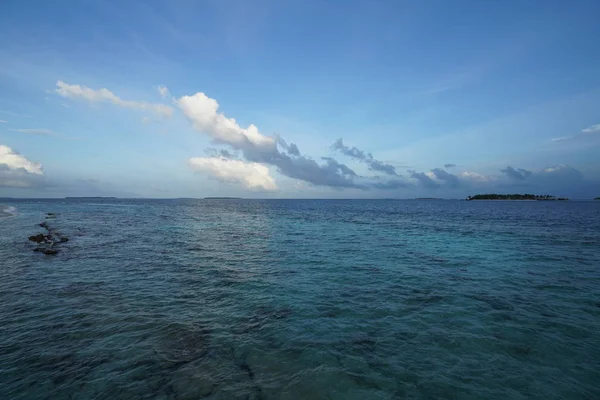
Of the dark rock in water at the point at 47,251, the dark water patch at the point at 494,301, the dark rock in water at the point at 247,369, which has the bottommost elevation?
the dark rock in water at the point at 247,369

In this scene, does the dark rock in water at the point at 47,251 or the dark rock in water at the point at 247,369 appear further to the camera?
the dark rock in water at the point at 47,251

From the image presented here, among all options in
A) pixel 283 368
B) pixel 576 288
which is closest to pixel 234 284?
pixel 283 368

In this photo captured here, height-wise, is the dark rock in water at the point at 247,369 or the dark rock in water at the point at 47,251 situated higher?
the dark rock in water at the point at 47,251

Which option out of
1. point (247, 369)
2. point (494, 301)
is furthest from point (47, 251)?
point (494, 301)

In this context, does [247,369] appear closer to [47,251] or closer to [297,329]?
[297,329]

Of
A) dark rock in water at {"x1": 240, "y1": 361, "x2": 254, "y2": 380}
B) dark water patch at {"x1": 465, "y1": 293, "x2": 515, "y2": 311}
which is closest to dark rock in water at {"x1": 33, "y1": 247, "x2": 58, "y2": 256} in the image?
dark rock in water at {"x1": 240, "y1": 361, "x2": 254, "y2": 380}

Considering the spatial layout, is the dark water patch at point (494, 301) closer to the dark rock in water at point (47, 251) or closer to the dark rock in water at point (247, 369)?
the dark rock in water at point (247, 369)

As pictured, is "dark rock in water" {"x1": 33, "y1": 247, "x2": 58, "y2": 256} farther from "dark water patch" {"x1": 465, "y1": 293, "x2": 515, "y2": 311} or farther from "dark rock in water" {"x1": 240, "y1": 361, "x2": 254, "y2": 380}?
"dark water patch" {"x1": 465, "y1": 293, "x2": 515, "y2": 311}

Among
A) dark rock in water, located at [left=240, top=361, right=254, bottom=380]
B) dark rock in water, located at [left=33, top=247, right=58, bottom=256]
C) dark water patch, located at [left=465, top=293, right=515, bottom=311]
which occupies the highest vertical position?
dark rock in water, located at [left=33, top=247, right=58, bottom=256]

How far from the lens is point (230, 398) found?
8109 millimetres

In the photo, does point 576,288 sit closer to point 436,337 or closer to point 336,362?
point 436,337

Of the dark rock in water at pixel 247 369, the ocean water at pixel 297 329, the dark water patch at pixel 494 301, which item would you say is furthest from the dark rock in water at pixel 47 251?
the dark water patch at pixel 494 301

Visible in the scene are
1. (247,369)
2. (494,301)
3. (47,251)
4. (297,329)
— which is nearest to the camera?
→ (247,369)

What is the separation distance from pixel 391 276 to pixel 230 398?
15520 mm
